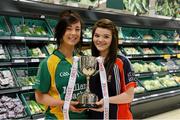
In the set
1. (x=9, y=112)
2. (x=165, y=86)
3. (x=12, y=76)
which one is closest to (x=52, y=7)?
(x=12, y=76)

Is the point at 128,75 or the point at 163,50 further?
the point at 163,50

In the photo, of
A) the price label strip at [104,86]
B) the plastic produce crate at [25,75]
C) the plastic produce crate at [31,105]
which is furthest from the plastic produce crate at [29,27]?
the price label strip at [104,86]

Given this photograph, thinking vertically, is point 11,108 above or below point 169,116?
above

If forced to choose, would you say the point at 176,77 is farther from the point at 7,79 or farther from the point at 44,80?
the point at 44,80

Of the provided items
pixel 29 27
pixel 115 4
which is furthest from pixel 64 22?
pixel 115 4

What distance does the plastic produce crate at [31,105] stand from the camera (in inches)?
145

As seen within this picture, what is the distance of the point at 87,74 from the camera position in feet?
6.15

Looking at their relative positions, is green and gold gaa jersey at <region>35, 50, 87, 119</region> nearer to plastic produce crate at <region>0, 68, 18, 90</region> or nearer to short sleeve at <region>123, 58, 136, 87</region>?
short sleeve at <region>123, 58, 136, 87</region>

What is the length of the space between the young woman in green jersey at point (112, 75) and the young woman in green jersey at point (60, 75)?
111 mm

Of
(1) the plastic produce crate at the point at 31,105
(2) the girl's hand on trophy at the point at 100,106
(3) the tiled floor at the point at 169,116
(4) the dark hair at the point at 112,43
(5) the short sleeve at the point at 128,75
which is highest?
(4) the dark hair at the point at 112,43

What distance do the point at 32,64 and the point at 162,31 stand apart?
3.62 m

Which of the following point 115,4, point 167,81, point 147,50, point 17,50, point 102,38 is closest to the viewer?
point 102,38

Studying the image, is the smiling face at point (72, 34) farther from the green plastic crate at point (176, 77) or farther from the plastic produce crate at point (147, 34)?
the green plastic crate at point (176, 77)

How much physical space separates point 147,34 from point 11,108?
11.9 feet
